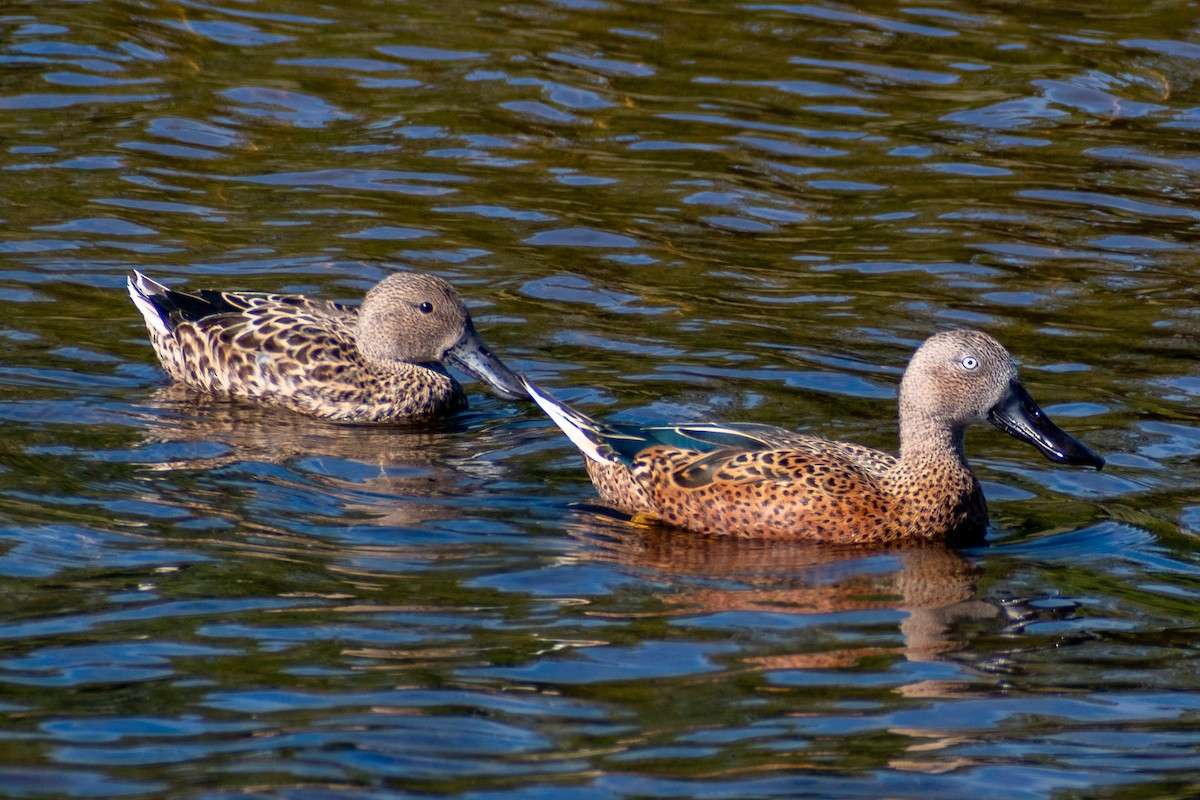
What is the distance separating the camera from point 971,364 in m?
8.46

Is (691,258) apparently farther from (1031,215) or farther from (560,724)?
(560,724)

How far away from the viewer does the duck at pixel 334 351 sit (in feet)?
34.1

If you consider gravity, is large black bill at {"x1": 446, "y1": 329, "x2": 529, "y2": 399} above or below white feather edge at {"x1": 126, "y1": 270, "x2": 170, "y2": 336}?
below

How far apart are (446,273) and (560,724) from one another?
21.8 feet

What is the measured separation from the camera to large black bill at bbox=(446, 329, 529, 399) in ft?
33.3

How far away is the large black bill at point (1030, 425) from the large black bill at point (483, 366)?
8.86 feet

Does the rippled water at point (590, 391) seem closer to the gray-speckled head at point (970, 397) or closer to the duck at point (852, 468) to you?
the duck at point (852, 468)

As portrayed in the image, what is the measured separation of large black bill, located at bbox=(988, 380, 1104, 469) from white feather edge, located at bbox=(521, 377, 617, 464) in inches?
71.2

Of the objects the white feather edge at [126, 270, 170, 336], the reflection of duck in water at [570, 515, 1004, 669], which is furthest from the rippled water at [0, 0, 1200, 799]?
the white feather edge at [126, 270, 170, 336]

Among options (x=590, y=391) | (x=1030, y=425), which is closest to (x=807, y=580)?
(x=1030, y=425)

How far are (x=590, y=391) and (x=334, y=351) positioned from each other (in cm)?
152

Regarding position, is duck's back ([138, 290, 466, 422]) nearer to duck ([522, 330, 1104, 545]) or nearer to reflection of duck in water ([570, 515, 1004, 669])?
duck ([522, 330, 1104, 545])

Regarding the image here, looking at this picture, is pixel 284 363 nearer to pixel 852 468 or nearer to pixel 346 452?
pixel 346 452

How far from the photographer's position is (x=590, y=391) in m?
10.1
